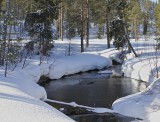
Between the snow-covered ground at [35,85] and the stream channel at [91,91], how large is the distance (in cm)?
105

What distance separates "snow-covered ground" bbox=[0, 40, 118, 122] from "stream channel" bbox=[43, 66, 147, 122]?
1.05 m

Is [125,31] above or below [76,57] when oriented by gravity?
above

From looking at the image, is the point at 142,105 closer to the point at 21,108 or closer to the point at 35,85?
the point at 35,85

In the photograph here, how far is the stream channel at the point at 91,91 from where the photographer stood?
18391 millimetres

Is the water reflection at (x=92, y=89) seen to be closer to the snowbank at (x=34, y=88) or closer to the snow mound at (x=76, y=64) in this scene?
the snow mound at (x=76, y=64)

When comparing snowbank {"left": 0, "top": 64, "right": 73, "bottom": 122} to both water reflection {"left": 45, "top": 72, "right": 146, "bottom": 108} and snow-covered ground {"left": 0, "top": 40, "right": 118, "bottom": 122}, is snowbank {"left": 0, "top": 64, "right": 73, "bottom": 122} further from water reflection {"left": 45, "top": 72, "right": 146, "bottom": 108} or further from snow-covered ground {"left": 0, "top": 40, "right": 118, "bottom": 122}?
water reflection {"left": 45, "top": 72, "right": 146, "bottom": 108}

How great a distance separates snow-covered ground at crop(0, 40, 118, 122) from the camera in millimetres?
13438

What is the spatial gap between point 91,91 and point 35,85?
5.15 metres

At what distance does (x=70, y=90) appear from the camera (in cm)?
2619

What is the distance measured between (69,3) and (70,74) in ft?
52.1

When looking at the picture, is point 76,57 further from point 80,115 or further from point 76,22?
point 80,115

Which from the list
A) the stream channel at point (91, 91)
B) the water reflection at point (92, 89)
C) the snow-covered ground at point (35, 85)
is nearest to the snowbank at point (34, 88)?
the snow-covered ground at point (35, 85)

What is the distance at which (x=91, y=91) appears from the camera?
25.8m

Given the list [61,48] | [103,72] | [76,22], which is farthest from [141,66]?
[76,22]
